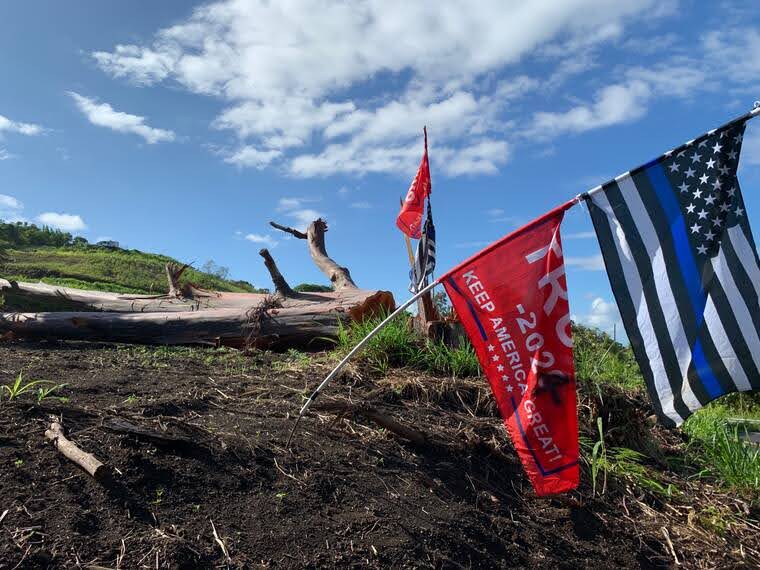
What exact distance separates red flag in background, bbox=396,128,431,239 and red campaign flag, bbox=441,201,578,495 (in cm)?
465

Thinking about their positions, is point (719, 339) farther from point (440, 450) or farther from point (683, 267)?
point (440, 450)

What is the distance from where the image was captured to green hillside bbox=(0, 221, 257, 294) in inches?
651

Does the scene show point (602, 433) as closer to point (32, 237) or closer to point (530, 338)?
point (530, 338)

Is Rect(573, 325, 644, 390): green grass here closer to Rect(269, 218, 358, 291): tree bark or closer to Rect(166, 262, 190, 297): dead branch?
Rect(269, 218, 358, 291): tree bark

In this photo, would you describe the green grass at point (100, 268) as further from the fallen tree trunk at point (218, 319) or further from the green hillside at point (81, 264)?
the fallen tree trunk at point (218, 319)

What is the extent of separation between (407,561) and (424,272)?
4.41m

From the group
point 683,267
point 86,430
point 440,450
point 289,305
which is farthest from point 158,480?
point 289,305

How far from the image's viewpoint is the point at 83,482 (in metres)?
3.09

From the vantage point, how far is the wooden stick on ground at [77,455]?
308 cm

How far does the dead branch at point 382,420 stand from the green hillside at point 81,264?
1007 centimetres

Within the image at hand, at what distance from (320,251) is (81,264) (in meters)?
12.0

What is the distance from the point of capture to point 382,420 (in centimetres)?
423

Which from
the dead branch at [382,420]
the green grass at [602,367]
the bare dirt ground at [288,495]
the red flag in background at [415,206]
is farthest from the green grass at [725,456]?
the red flag in background at [415,206]

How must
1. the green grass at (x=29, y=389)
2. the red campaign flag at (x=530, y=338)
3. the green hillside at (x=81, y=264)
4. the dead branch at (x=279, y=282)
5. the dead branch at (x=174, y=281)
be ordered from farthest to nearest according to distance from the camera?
the green hillside at (x=81, y=264) < the dead branch at (x=174, y=281) < the dead branch at (x=279, y=282) < the green grass at (x=29, y=389) < the red campaign flag at (x=530, y=338)
